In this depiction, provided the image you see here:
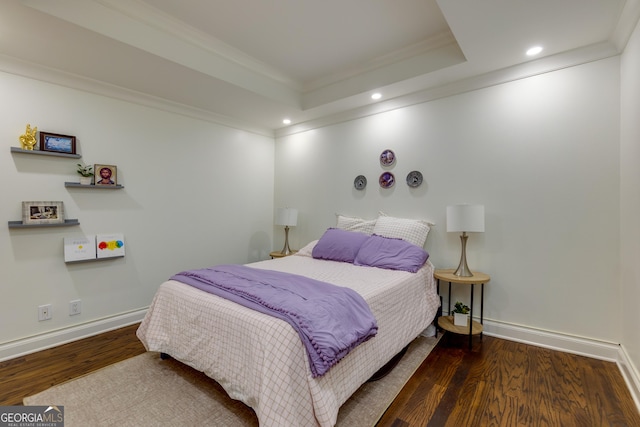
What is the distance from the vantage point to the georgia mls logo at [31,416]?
62.4 inches

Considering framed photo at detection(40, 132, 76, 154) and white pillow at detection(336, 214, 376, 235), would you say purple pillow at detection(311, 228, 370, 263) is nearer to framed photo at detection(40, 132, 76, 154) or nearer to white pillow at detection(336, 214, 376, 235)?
white pillow at detection(336, 214, 376, 235)

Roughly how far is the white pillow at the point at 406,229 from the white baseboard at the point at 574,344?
39.2 inches

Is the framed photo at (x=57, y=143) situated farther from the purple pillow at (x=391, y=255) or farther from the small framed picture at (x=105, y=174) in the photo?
the purple pillow at (x=391, y=255)

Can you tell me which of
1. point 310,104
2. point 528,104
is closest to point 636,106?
point 528,104

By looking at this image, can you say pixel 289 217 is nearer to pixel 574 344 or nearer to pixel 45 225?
pixel 45 225

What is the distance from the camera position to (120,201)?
9.81 ft

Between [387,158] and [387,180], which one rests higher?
[387,158]

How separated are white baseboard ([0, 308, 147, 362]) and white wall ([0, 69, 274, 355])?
0.04 meters

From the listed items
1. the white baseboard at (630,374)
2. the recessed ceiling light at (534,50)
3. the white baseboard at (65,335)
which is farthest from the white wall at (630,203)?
the white baseboard at (65,335)

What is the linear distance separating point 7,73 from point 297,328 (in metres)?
3.13

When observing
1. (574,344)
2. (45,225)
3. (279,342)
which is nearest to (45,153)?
(45,225)

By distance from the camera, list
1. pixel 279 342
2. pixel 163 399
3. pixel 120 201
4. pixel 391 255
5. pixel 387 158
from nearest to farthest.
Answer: pixel 279 342 < pixel 163 399 < pixel 391 255 < pixel 120 201 < pixel 387 158

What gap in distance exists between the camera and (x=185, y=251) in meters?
3.54

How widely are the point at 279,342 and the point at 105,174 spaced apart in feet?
8.62
